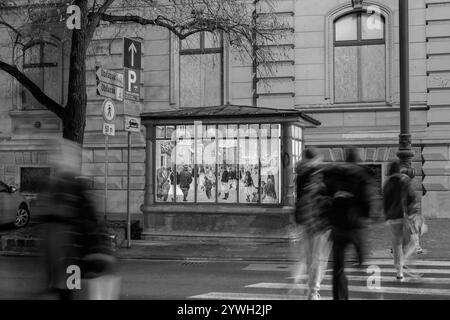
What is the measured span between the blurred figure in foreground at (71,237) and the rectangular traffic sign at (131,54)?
9370 millimetres

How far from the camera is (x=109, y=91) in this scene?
14.3 meters

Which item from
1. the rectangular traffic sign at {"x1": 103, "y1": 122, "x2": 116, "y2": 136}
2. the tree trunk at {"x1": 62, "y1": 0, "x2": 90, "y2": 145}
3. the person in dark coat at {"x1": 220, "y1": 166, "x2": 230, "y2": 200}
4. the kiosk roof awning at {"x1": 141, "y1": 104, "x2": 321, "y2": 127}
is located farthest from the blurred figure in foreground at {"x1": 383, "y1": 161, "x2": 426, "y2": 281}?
the tree trunk at {"x1": 62, "y1": 0, "x2": 90, "y2": 145}

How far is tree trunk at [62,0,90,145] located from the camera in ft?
49.8

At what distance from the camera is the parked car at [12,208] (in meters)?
16.6

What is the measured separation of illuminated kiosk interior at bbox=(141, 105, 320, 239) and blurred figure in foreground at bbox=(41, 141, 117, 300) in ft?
33.4

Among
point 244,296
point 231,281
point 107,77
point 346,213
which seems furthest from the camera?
point 107,77

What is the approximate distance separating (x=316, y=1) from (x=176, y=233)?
380 inches

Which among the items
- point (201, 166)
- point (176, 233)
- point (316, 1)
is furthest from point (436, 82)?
point (176, 233)

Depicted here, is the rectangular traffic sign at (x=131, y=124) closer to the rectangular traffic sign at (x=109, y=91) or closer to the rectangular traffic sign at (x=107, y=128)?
the rectangular traffic sign at (x=107, y=128)

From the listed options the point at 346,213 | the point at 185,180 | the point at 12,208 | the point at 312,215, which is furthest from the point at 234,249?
the point at 346,213

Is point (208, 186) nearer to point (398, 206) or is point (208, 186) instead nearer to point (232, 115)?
point (232, 115)

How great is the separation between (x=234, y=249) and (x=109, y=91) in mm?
4570

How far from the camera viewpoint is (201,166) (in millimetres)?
16266
